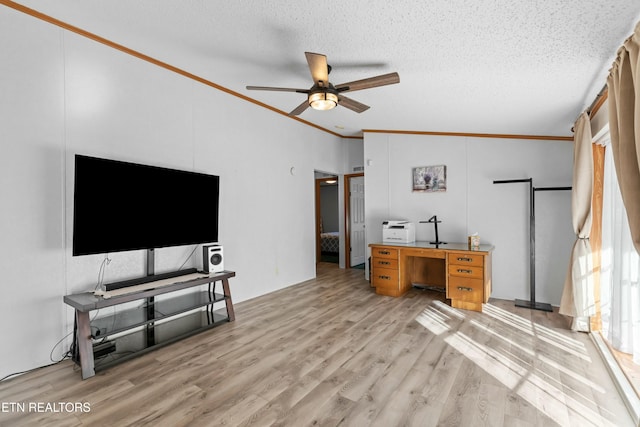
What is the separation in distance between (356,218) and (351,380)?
15.2 feet

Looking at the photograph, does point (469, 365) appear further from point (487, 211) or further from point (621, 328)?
point (487, 211)

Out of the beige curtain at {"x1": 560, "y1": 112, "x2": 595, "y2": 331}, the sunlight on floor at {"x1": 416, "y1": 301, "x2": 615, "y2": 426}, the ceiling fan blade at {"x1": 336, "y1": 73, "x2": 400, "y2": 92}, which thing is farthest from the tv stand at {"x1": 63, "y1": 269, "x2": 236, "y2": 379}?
the beige curtain at {"x1": 560, "y1": 112, "x2": 595, "y2": 331}

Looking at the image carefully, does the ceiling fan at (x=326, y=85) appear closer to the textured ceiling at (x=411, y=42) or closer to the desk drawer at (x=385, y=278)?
the textured ceiling at (x=411, y=42)

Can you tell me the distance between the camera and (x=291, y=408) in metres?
1.92

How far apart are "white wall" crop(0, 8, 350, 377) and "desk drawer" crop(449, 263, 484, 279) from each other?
2694 millimetres

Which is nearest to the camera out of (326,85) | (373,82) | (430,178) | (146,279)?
(373,82)

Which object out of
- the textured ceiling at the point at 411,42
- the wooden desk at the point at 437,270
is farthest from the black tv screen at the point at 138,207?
the wooden desk at the point at 437,270

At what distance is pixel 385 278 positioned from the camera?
445 centimetres

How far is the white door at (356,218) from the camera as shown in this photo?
662 cm

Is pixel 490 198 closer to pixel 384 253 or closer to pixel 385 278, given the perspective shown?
pixel 384 253

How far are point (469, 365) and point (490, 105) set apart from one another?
260cm

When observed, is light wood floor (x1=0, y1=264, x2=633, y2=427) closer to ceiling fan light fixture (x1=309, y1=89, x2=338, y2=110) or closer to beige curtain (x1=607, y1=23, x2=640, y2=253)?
beige curtain (x1=607, y1=23, x2=640, y2=253)

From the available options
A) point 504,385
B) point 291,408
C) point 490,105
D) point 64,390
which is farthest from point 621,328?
point 64,390
